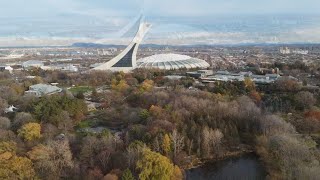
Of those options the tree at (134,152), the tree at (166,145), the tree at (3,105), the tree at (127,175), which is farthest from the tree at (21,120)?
the tree at (127,175)

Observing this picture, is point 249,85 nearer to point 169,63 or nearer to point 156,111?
point 156,111

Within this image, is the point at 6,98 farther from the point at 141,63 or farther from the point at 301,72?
the point at 301,72

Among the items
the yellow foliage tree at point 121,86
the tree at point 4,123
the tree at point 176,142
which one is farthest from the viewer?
the yellow foliage tree at point 121,86

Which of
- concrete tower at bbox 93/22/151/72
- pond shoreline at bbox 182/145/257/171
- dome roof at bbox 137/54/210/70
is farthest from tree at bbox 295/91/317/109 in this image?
dome roof at bbox 137/54/210/70

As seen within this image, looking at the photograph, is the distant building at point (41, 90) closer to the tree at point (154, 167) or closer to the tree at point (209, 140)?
the tree at point (209, 140)

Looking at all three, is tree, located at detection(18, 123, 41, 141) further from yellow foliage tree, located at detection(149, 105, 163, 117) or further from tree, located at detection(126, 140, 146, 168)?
yellow foliage tree, located at detection(149, 105, 163, 117)

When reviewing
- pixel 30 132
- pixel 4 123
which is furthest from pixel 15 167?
pixel 4 123
